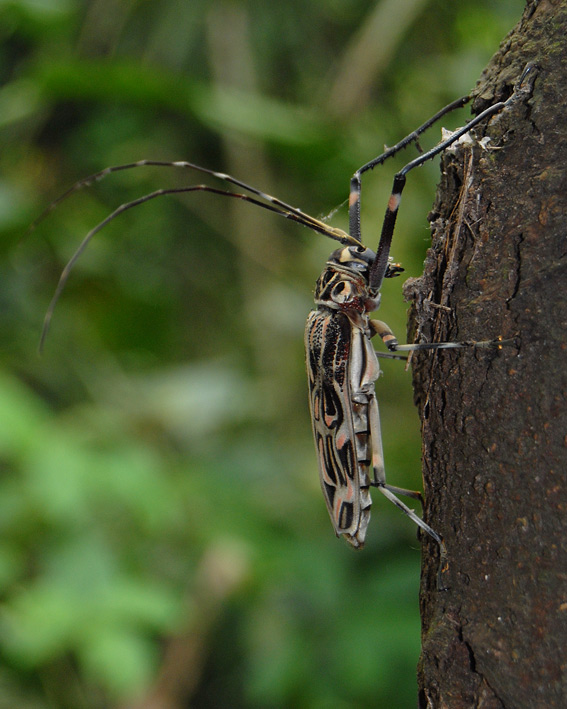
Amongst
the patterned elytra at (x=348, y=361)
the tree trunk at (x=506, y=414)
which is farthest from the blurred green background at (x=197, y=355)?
the tree trunk at (x=506, y=414)

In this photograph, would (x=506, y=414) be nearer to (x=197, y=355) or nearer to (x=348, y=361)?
(x=348, y=361)

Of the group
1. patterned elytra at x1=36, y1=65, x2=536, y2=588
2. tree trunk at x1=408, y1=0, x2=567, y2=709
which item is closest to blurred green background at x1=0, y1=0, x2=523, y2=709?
patterned elytra at x1=36, y1=65, x2=536, y2=588

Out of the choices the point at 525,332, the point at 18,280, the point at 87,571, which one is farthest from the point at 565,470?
the point at 18,280

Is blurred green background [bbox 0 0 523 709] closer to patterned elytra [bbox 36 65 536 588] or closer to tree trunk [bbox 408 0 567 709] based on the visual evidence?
patterned elytra [bbox 36 65 536 588]

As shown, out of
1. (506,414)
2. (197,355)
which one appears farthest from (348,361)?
(197,355)

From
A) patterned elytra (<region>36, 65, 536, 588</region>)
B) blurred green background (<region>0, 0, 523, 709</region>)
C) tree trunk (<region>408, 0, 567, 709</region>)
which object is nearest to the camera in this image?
tree trunk (<region>408, 0, 567, 709</region>)

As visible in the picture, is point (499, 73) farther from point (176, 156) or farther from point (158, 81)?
point (176, 156)
